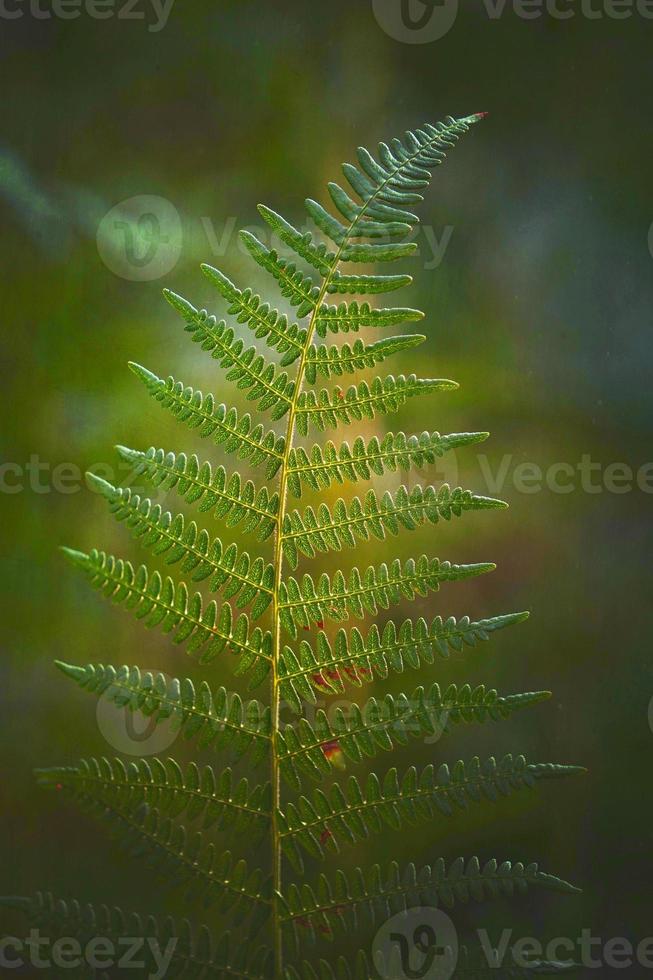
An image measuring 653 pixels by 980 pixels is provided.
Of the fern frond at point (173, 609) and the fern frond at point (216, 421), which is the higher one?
the fern frond at point (216, 421)

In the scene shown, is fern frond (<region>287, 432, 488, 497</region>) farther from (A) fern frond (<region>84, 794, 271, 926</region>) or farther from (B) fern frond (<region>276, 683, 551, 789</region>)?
(A) fern frond (<region>84, 794, 271, 926</region>)

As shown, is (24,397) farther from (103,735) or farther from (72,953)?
(72,953)

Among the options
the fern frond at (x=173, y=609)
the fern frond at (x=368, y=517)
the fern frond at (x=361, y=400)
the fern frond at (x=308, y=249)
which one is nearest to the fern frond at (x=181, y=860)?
the fern frond at (x=173, y=609)

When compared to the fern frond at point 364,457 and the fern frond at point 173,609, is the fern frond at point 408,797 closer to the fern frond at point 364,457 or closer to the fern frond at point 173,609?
the fern frond at point 173,609

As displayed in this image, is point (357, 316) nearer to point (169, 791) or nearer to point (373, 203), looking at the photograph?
point (373, 203)

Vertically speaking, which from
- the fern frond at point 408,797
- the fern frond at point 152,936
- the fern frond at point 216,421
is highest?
the fern frond at point 216,421

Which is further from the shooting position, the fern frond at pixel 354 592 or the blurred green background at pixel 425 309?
the blurred green background at pixel 425 309

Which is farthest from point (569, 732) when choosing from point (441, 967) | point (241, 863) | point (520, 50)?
point (520, 50)
